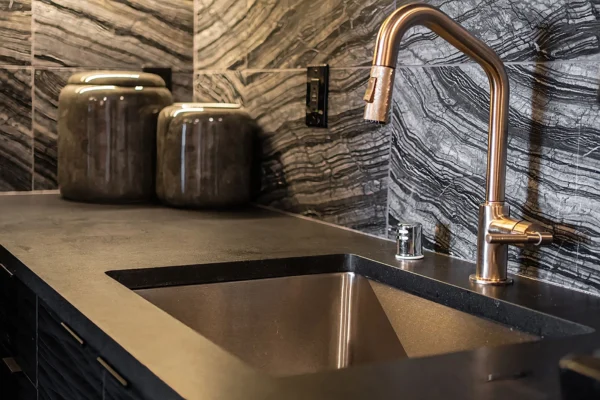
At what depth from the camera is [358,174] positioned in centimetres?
164

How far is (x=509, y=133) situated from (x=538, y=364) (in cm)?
50

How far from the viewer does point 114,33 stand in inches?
89.4

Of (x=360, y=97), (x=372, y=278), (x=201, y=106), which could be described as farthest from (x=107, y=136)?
(x=372, y=278)

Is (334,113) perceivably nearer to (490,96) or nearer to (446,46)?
(446,46)

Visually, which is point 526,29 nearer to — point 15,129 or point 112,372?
point 112,372

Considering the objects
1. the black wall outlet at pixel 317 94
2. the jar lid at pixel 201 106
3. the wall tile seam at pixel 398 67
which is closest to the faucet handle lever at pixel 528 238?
the wall tile seam at pixel 398 67

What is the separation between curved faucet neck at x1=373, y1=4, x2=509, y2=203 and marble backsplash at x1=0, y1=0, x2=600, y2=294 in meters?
0.07

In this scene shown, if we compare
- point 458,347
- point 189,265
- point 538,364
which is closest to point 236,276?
point 189,265

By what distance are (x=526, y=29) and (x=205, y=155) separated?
2.83 ft

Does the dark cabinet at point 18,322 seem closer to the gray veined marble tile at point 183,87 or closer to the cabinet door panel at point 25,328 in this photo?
the cabinet door panel at point 25,328

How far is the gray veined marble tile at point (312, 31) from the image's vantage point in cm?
161

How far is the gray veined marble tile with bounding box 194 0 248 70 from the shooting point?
2111 millimetres

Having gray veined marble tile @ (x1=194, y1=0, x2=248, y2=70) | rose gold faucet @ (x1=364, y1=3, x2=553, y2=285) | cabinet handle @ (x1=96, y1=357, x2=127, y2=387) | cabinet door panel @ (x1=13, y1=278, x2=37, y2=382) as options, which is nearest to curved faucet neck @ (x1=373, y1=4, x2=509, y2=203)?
rose gold faucet @ (x1=364, y1=3, x2=553, y2=285)

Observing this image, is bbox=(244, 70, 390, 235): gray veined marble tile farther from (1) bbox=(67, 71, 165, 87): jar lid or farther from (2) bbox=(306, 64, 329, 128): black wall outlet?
(1) bbox=(67, 71, 165, 87): jar lid
